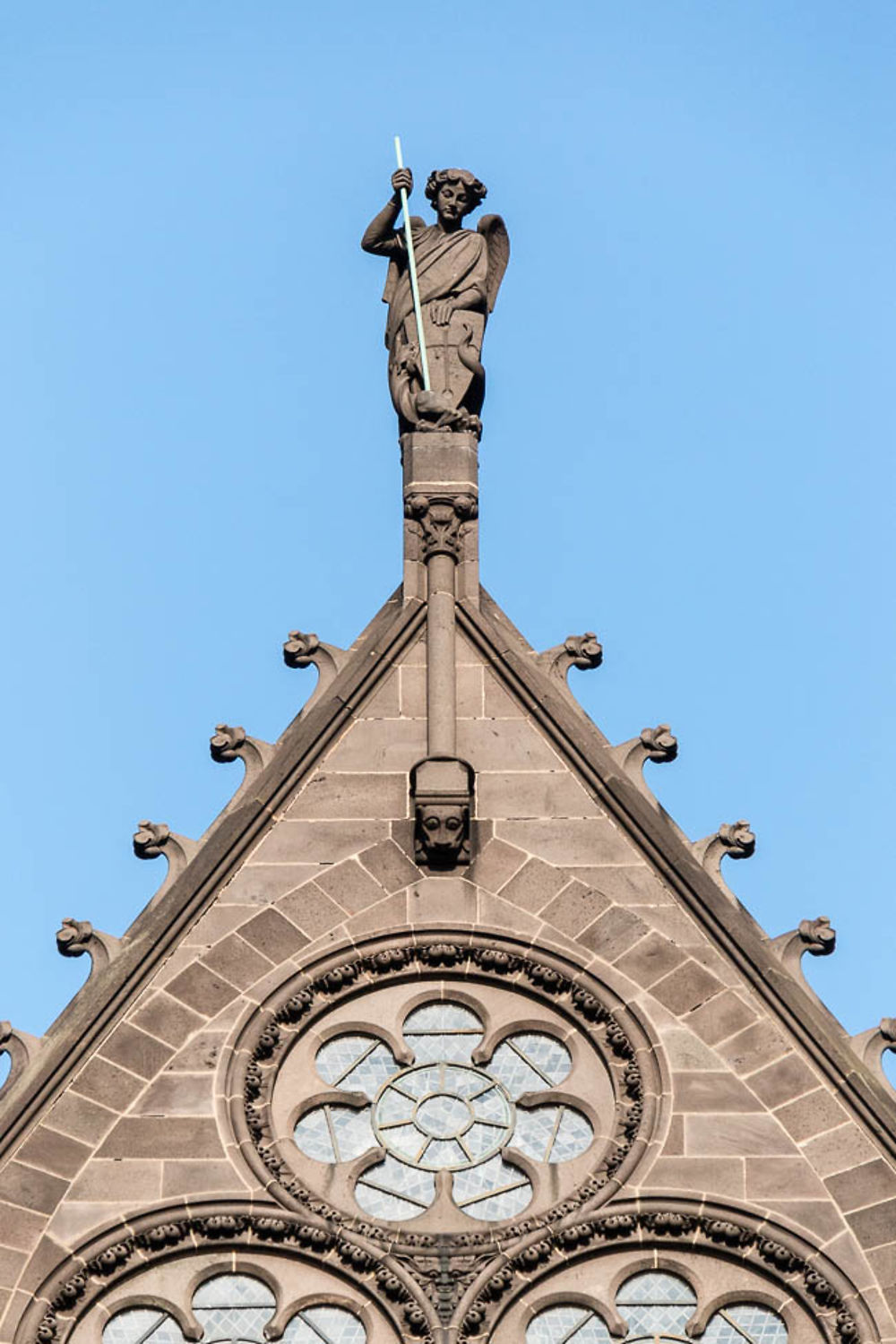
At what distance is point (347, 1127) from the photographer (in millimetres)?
35125

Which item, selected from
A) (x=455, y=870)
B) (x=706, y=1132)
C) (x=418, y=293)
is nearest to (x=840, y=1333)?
(x=706, y=1132)

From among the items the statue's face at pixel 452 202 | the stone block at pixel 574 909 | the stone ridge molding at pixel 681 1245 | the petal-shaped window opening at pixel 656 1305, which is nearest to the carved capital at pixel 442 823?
the stone block at pixel 574 909

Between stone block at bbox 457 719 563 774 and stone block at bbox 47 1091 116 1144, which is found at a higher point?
stone block at bbox 457 719 563 774

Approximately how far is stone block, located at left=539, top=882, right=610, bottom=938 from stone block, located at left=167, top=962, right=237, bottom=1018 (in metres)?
2.07

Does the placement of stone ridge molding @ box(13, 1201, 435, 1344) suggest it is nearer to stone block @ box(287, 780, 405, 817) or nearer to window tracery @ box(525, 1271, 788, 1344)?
window tracery @ box(525, 1271, 788, 1344)

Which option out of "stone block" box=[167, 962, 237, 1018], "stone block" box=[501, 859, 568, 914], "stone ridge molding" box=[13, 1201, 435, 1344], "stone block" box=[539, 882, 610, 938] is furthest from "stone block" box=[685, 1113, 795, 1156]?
"stone block" box=[167, 962, 237, 1018]

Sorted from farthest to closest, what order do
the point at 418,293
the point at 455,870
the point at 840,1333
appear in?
the point at 418,293
the point at 455,870
the point at 840,1333

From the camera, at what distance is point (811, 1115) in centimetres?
3488

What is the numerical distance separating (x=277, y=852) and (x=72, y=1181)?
2.87 m

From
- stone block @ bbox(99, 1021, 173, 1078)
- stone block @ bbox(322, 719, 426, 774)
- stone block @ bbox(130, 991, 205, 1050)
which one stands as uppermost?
stone block @ bbox(322, 719, 426, 774)

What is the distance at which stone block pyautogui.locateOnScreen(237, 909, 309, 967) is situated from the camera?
35.7 metres

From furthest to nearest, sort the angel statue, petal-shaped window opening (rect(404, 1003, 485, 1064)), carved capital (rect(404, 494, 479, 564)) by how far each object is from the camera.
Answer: the angel statue
carved capital (rect(404, 494, 479, 564))
petal-shaped window opening (rect(404, 1003, 485, 1064))

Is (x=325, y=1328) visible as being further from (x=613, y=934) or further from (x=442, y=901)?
(x=613, y=934)

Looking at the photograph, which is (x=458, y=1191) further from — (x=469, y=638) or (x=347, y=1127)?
(x=469, y=638)
